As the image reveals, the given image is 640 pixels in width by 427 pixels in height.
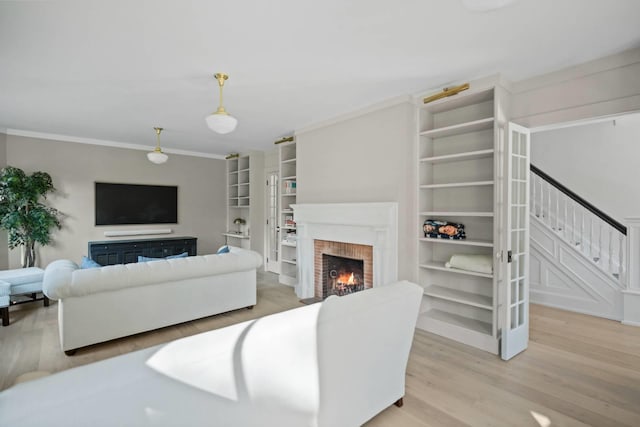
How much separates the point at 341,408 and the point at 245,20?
2.35 metres

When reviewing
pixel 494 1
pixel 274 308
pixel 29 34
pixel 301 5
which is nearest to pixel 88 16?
pixel 29 34

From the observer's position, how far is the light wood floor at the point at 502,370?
199 centimetres

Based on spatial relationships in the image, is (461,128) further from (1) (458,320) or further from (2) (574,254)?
(2) (574,254)

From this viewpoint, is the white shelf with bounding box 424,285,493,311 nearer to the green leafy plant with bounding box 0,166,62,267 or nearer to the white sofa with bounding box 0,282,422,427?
the white sofa with bounding box 0,282,422,427

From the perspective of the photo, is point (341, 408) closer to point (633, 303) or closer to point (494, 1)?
point (494, 1)

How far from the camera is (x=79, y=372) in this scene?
0.96 metres

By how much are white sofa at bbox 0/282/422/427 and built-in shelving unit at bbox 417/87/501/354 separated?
142 centimetres

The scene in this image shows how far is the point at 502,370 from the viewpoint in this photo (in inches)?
100.0

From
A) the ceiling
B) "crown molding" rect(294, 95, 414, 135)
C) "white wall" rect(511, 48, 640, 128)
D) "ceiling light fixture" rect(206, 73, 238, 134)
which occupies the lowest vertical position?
"ceiling light fixture" rect(206, 73, 238, 134)

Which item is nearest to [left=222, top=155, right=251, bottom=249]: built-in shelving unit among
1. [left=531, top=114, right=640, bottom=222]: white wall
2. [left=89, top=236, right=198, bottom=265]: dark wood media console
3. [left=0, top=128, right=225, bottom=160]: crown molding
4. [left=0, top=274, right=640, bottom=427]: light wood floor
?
[left=0, top=128, right=225, bottom=160]: crown molding

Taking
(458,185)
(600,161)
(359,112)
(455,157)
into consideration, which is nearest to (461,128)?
(455,157)

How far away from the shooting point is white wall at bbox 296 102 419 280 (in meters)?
3.42

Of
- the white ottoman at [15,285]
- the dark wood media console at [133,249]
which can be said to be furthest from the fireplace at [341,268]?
the white ottoman at [15,285]

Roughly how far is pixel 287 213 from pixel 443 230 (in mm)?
2912
